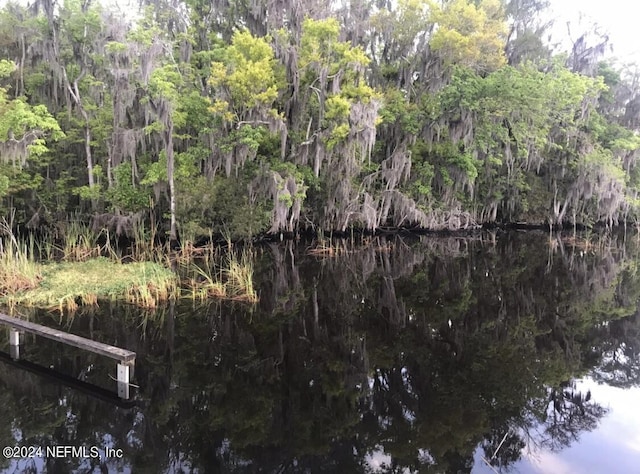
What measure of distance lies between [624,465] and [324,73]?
44.5 feet

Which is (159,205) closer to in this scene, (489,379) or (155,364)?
(155,364)

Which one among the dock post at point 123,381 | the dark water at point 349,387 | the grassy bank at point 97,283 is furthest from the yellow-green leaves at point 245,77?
the dock post at point 123,381

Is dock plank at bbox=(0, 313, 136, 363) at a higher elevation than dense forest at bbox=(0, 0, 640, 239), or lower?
lower

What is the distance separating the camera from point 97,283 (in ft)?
30.9

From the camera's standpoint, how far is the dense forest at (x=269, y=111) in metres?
14.3

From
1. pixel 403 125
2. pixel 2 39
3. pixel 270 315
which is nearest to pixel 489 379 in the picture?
pixel 270 315

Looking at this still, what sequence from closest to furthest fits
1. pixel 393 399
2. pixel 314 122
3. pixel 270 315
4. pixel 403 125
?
1. pixel 393 399
2. pixel 270 315
3. pixel 314 122
4. pixel 403 125

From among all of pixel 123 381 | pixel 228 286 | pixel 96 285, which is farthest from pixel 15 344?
pixel 228 286

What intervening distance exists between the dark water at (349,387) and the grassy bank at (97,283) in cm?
55

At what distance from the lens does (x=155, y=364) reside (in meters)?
6.21

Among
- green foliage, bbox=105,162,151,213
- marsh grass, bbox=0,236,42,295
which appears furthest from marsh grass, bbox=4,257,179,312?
green foliage, bbox=105,162,151,213

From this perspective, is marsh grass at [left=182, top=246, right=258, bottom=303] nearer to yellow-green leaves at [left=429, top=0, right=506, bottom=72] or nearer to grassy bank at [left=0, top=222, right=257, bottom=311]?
grassy bank at [left=0, top=222, right=257, bottom=311]

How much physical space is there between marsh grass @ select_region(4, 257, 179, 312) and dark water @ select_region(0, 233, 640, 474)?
519 millimetres

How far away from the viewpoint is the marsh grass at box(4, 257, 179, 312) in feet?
27.2
